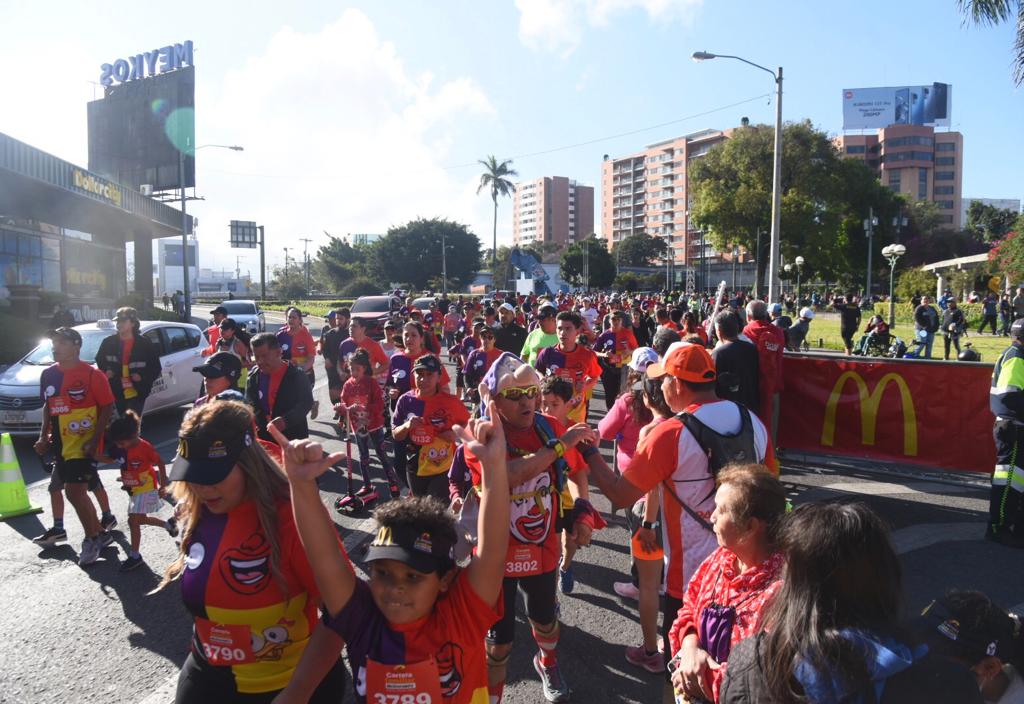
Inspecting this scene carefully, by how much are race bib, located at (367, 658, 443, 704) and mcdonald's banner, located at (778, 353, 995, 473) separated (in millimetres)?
7902

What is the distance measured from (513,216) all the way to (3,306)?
14807 centimetres

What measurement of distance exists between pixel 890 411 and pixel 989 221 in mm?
96314

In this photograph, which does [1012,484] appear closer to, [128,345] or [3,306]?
[128,345]

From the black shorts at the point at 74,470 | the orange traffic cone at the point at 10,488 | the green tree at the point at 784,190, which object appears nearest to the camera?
the black shorts at the point at 74,470

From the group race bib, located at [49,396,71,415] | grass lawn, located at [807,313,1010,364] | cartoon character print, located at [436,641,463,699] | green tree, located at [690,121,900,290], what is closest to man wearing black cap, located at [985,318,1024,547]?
cartoon character print, located at [436,641,463,699]

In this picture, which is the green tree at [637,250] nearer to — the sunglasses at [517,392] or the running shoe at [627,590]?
the running shoe at [627,590]

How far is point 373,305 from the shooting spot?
86.1 feet

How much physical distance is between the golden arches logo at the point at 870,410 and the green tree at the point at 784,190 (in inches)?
1428

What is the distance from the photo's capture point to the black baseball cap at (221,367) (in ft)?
17.6

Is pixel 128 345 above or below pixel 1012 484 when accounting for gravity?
above

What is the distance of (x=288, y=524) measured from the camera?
2.36m

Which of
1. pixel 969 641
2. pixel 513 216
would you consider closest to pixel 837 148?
pixel 969 641

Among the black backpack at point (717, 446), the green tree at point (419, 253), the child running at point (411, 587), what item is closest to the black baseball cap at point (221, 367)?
the child running at point (411, 587)

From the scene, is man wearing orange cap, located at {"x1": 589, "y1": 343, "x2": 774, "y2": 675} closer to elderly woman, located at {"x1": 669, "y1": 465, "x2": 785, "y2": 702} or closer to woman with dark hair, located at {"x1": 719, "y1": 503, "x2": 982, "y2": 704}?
elderly woman, located at {"x1": 669, "y1": 465, "x2": 785, "y2": 702}
